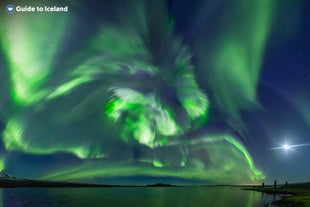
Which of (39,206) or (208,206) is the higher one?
(208,206)

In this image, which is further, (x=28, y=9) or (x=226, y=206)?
(x=226, y=206)

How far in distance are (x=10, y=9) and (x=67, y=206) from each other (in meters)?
50.4

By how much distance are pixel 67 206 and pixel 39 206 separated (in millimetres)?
7907

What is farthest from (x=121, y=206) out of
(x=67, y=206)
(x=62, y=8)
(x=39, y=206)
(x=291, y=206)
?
(x=62, y=8)

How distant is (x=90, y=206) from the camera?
2655 inches

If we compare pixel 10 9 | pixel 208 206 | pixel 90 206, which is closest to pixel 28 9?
pixel 10 9

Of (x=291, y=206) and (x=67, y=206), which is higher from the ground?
(x=291, y=206)

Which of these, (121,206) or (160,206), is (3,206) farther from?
(160,206)

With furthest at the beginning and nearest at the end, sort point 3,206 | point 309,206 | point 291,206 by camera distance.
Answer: point 3,206 < point 291,206 < point 309,206

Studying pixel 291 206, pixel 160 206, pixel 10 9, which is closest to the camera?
pixel 10 9

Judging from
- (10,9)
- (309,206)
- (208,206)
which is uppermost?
(10,9)

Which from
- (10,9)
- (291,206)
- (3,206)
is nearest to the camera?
(10,9)

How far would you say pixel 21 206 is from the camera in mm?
67750

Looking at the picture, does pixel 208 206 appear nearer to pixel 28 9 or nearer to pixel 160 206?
pixel 160 206
